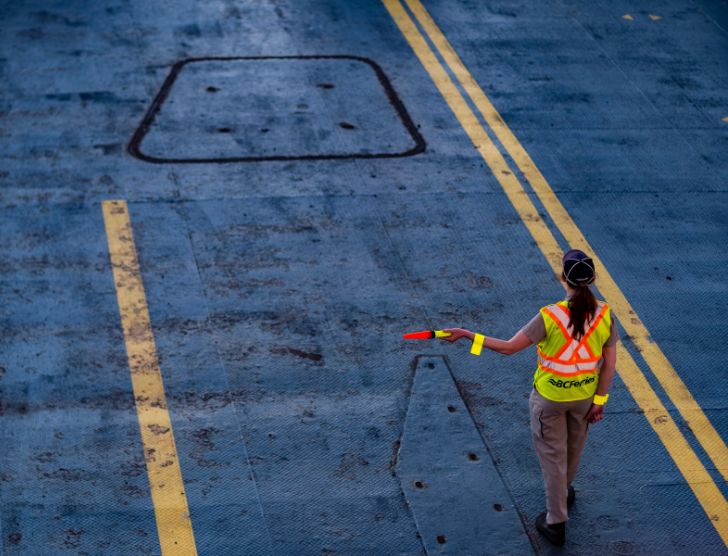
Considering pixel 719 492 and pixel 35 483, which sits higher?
pixel 719 492

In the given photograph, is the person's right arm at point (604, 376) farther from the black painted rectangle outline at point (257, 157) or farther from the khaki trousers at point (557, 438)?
the black painted rectangle outline at point (257, 157)

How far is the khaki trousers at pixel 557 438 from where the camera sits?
4543 millimetres

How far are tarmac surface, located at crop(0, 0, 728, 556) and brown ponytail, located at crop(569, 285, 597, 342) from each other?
4.58 feet

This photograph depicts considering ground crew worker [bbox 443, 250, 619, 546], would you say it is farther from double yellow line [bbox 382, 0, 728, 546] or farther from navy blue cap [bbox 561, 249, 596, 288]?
double yellow line [bbox 382, 0, 728, 546]

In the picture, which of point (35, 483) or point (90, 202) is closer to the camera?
point (35, 483)

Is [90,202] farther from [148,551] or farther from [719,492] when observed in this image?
[719,492]

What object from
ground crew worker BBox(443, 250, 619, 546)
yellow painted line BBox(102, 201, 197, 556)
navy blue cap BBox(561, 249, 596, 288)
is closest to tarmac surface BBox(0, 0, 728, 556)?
yellow painted line BBox(102, 201, 197, 556)

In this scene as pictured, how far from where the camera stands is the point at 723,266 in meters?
7.31

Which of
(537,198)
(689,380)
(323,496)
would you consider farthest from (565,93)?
(323,496)

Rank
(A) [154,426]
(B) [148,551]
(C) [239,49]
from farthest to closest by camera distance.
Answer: (C) [239,49] < (A) [154,426] < (B) [148,551]

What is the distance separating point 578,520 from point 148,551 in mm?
2583

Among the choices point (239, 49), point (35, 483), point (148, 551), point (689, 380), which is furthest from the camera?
point (239, 49)

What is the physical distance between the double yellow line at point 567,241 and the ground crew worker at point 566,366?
1.15 meters

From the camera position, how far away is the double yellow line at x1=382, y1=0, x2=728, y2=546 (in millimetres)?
5450
